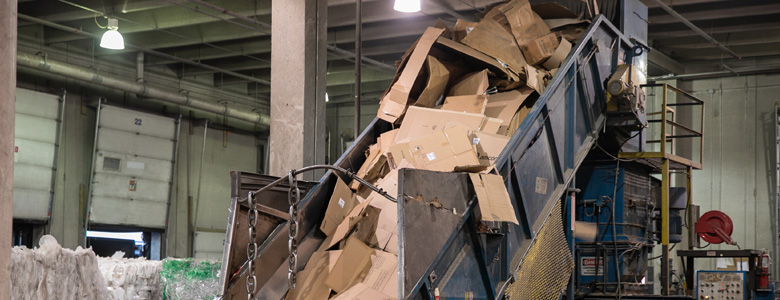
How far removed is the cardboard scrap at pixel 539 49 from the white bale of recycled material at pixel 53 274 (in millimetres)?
5388

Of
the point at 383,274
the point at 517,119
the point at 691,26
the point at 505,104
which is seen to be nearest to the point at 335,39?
the point at 691,26

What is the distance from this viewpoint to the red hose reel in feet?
31.3

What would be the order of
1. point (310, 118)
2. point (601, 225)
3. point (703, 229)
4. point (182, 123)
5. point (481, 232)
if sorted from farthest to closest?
point (182, 123) < point (703, 229) < point (310, 118) < point (601, 225) < point (481, 232)

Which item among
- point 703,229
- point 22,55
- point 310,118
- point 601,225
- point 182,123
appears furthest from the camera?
point 182,123

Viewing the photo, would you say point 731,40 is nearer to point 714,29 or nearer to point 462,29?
point 714,29

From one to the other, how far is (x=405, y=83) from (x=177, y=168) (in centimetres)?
1539

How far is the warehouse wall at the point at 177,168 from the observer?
59.4ft

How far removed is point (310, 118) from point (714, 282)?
15.5 ft

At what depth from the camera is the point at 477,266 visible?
19.0ft

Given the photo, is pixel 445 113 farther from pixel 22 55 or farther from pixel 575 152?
pixel 22 55

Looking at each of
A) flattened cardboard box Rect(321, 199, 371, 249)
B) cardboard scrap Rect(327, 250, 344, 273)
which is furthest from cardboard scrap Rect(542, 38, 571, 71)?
cardboard scrap Rect(327, 250, 344, 273)

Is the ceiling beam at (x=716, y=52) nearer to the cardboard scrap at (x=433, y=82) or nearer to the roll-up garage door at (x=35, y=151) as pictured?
the cardboard scrap at (x=433, y=82)

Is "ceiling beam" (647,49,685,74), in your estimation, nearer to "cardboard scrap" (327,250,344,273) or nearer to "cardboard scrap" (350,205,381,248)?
"cardboard scrap" (350,205,381,248)

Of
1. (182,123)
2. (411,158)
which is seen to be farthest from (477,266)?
(182,123)
